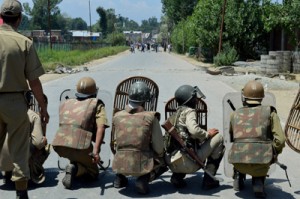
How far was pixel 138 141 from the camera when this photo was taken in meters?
4.91

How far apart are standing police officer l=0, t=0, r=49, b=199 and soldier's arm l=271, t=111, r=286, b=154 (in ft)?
7.13

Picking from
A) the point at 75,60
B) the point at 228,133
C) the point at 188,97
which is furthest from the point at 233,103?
the point at 75,60

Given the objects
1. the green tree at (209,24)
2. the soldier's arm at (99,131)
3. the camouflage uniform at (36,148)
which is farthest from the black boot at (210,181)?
Answer: the green tree at (209,24)

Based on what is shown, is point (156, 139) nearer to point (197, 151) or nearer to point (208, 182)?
point (197, 151)

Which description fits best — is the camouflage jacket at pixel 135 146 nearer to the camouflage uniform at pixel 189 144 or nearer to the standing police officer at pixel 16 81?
the camouflage uniform at pixel 189 144

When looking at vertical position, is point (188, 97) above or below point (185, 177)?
above

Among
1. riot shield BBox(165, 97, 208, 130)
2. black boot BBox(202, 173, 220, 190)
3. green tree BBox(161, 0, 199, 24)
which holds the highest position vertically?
green tree BBox(161, 0, 199, 24)

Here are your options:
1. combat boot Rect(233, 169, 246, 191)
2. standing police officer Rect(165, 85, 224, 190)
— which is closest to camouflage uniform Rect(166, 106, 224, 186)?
standing police officer Rect(165, 85, 224, 190)

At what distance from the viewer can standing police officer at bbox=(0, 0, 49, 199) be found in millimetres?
4219

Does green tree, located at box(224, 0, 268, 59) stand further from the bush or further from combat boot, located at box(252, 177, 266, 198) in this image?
combat boot, located at box(252, 177, 266, 198)

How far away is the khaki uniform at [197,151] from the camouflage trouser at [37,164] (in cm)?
134

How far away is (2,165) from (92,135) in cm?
94

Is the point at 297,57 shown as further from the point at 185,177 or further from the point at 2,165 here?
the point at 2,165

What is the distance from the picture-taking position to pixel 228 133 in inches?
212
